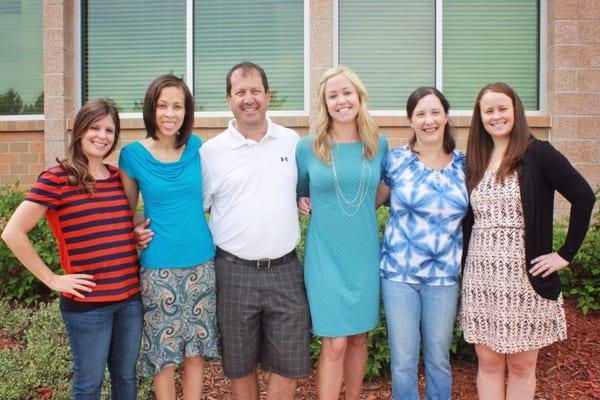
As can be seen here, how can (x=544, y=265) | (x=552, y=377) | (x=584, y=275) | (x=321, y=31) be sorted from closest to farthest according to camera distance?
1. (x=544, y=265)
2. (x=552, y=377)
3. (x=584, y=275)
4. (x=321, y=31)

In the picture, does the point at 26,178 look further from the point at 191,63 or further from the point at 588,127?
the point at 588,127

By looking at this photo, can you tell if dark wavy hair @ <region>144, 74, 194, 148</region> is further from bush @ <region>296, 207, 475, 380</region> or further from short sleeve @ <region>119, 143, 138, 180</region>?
bush @ <region>296, 207, 475, 380</region>

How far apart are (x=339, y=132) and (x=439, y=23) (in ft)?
15.8

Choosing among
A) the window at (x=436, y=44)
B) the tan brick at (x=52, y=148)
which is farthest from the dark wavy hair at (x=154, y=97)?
the tan brick at (x=52, y=148)

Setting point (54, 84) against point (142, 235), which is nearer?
point (142, 235)

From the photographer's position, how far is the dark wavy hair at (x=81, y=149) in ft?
9.55

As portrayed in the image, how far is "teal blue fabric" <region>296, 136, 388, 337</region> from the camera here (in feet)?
10.8

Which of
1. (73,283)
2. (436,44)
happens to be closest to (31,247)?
(73,283)

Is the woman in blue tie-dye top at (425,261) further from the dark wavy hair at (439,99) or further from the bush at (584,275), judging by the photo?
the bush at (584,275)

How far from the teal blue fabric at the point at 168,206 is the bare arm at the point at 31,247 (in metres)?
0.38

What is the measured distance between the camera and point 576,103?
732 cm

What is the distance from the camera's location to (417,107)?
333 cm

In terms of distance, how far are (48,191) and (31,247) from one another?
30 cm

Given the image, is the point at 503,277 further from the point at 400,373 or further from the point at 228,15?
the point at 228,15
